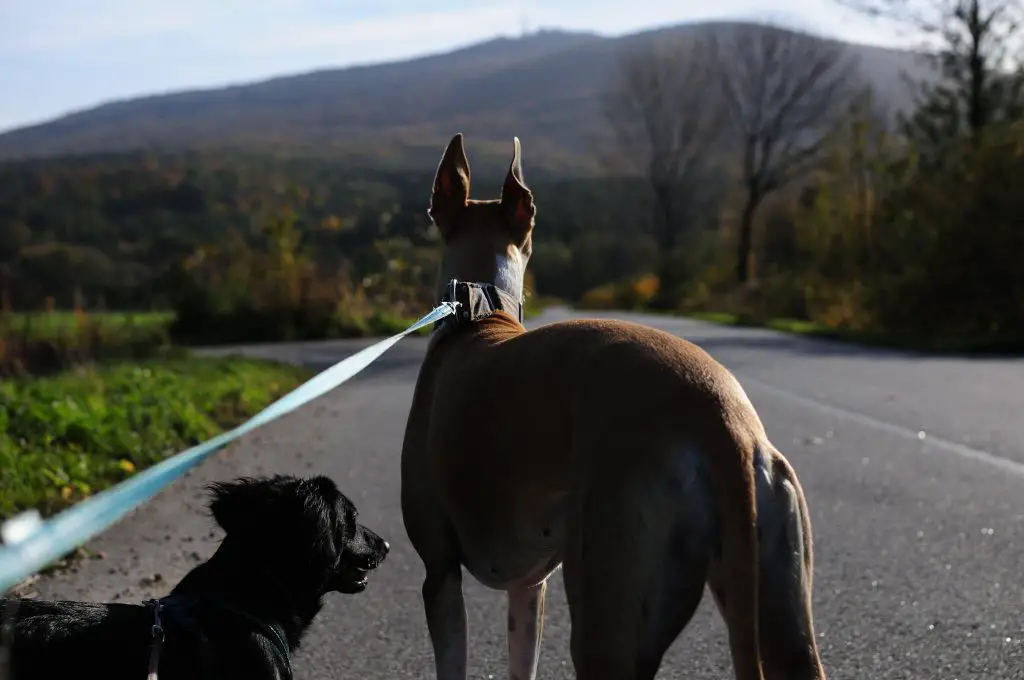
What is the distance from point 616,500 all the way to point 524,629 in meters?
1.34

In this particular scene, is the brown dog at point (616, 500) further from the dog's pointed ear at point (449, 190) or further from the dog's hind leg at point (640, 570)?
the dog's pointed ear at point (449, 190)

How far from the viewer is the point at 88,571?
5465mm

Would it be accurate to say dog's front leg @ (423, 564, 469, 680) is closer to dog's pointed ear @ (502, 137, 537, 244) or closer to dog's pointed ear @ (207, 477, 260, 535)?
dog's pointed ear @ (207, 477, 260, 535)

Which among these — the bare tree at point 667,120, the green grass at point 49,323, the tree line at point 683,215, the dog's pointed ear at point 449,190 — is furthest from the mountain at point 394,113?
the dog's pointed ear at point 449,190

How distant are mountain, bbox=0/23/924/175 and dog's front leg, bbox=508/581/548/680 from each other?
12270 cm

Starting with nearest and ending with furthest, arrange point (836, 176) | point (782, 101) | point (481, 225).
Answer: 1. point (481, 225)
2. point (836, 176)
3. point (782, 101)

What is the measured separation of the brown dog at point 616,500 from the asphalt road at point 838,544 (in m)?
1.24

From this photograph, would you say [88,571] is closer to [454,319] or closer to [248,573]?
[248,573]

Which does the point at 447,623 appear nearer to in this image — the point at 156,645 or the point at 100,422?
the point at 156,645

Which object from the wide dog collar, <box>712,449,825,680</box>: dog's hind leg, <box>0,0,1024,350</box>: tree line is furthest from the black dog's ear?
<box>0,0,1024,350</box>: tree line

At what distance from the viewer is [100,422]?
329 inches

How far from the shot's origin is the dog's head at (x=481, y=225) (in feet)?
13.3

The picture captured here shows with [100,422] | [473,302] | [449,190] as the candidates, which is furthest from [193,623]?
[100,422]

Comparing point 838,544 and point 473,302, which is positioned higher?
point 473,302
